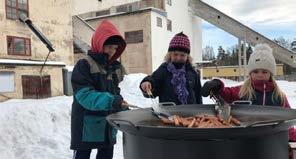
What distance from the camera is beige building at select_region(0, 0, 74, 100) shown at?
13078 millimetres

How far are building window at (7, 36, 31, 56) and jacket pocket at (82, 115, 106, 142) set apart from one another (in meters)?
11.0

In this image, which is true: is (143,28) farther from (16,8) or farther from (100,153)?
(100,153)

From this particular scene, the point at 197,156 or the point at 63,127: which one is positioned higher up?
the point at 197,156

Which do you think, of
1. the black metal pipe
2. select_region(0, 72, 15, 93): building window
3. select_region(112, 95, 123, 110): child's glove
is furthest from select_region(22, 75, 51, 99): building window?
select_region(112, 95, 123, 110): child's glove

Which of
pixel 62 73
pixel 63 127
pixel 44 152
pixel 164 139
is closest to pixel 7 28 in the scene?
pixel 62 73

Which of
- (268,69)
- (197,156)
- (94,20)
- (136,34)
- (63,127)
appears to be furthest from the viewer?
(94,20)

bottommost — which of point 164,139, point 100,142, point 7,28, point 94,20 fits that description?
point 100,142

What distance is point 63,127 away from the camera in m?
7.26

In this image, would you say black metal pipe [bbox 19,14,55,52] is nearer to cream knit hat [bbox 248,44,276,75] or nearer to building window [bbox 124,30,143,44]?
building window [bbox 124,30,143,44]

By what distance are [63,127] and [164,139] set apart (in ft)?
18.1

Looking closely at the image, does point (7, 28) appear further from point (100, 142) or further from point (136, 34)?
point (100, 142)

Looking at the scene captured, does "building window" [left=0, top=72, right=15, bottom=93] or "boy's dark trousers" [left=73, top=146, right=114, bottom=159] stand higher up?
"building window" [left=0, top=72, right=15, bottom=93]

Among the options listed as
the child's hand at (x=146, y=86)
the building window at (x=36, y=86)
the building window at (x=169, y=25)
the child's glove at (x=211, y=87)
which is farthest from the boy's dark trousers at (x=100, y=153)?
the building window at (x=169, y=25)

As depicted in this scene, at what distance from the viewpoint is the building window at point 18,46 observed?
1339cm
